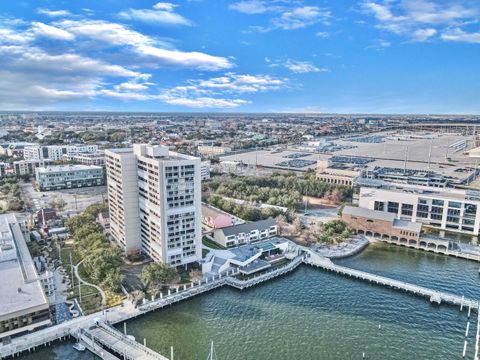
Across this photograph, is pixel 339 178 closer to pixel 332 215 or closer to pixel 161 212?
pixel 332 215

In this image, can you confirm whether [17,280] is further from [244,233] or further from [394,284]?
[394,284]

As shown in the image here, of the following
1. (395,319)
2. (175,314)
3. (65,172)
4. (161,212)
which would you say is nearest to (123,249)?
(161,212)

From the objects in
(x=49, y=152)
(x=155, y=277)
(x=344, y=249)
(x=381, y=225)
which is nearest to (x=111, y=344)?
(x=155, y=277)

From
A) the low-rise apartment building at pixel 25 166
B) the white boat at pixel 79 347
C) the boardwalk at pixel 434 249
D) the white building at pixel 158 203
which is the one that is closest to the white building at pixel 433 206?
the boardwalk at pixel 434 249

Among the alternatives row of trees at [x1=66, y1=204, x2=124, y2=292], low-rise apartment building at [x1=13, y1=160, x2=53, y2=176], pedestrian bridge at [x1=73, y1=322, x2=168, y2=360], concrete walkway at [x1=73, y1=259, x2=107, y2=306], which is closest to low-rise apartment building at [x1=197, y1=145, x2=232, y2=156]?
low-rise apartment building at [x1=13, y1=160, x2=53, y2=176]

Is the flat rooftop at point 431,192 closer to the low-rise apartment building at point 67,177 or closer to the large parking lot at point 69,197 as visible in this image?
the large parking lot at point 69,197

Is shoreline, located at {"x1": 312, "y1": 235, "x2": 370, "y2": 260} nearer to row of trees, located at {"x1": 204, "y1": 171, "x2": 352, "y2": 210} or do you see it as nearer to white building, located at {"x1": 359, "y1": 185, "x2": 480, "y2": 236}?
white building, located at {"x1": 359, "y1": 185, "x2": 480, "y2": 236}

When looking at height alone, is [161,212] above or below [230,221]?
above
